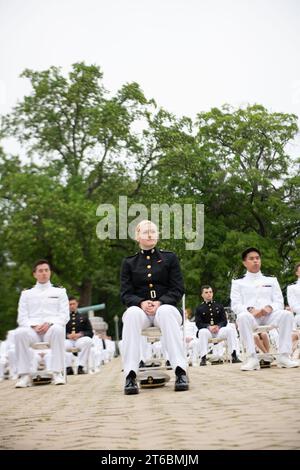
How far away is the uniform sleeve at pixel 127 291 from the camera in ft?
27.8

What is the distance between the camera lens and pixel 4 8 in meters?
22.1

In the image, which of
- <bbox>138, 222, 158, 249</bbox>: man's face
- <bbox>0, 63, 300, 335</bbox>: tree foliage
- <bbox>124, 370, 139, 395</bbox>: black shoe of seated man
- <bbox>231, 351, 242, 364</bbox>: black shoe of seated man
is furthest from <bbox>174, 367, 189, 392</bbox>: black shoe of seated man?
<bbox>0, 63, 300, 335</bbox>: tree foliage

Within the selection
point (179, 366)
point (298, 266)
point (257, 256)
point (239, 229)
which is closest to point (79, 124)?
point (239, 229)

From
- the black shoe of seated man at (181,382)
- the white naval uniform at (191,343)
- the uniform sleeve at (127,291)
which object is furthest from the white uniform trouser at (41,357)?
the black shoe of seated man at (181,382)

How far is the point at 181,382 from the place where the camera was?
26.3 feet

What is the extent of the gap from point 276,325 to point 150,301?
372cm

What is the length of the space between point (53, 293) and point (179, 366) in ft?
15.1

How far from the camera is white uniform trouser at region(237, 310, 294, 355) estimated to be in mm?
11383

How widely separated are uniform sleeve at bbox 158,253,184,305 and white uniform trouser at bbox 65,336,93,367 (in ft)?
26.8

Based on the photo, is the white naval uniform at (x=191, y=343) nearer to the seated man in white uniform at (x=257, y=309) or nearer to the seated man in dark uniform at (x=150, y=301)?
the seated man in white uniform at (x=257, y=309)

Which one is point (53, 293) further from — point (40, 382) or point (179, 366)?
point (179, 366)

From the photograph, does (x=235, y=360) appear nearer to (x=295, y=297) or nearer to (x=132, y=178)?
(x=295, y=297)

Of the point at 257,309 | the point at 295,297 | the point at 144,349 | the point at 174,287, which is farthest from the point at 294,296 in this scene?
the point at 174,287
